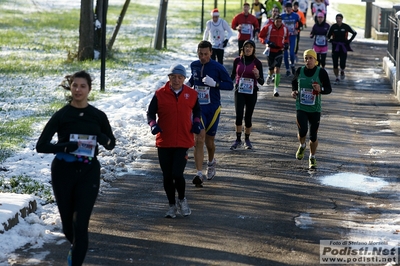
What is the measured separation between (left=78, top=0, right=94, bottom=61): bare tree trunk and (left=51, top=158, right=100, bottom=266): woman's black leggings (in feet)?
59.4

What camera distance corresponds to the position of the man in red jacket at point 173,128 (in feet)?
31.0

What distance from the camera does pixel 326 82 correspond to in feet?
40.8

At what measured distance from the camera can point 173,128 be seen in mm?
9461

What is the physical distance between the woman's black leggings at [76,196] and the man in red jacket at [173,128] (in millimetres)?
2187

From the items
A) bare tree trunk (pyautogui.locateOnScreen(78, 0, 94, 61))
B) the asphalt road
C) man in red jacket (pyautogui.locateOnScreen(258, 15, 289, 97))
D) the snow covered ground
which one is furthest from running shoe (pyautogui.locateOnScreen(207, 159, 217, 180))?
bare tree trunk (pyautogui.locateOnScreen(78, 0, 94, 61))

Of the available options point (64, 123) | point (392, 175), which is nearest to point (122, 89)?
point (392, 175)

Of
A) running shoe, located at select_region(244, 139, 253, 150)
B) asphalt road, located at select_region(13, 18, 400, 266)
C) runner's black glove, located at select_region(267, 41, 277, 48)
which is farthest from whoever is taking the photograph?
runner's black glove, located at select_region(267, 41, 277, 48)

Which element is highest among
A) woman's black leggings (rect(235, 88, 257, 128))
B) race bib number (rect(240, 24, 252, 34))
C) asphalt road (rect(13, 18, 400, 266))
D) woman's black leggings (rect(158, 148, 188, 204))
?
race bib number (rect(240, 24, 252, 34))

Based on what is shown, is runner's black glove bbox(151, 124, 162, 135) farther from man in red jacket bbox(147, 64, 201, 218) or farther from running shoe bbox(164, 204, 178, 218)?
running shoe bbox(164, 204, 178, 218)

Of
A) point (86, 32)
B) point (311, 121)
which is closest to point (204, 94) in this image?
point (311, 121)

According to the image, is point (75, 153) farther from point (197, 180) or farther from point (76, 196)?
point (197, 180)

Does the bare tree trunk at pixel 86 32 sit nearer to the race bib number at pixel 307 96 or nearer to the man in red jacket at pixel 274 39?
the man in red jacket at pixel 274 39

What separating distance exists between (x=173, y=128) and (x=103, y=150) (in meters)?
3.53

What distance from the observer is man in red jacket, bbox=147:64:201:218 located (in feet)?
31.0
